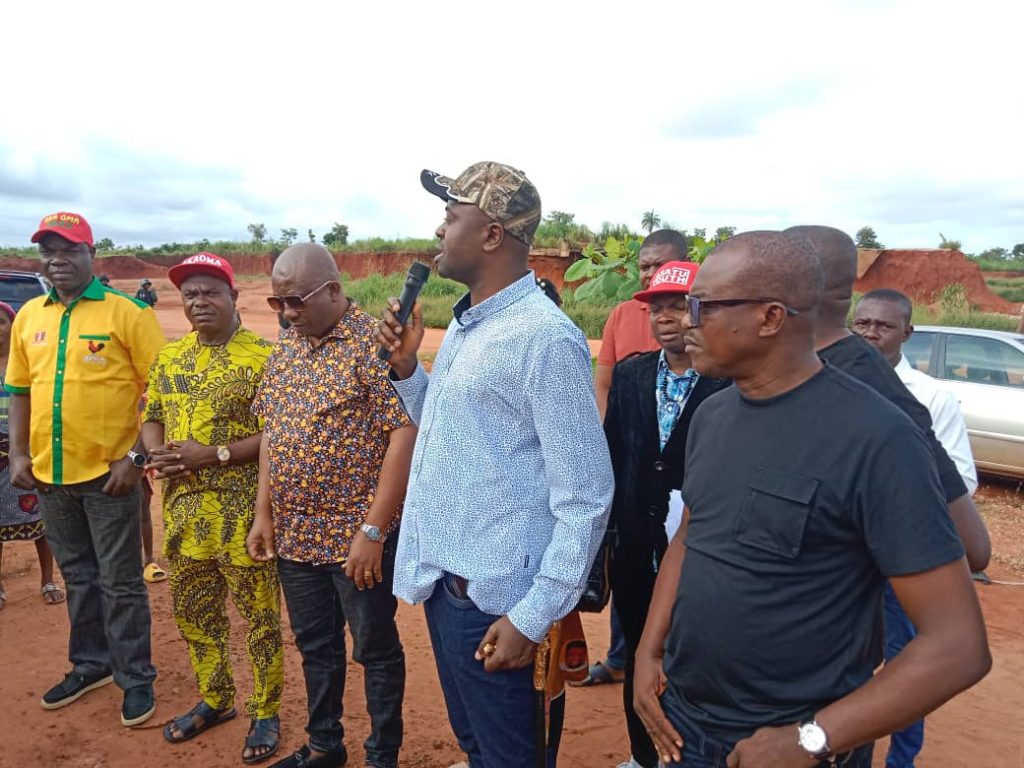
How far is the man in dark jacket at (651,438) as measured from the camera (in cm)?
285

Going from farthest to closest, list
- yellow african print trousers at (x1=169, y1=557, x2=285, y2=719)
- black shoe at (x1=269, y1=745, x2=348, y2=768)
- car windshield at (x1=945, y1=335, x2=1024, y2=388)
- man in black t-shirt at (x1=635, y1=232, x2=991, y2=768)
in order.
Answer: car windshield at (x1=945, y1=335, x2=1024, y2=388) < yellow african print trousers at (x1=169, y1=557, x2=285, y2=719) < black shoe at (x1=269, y1=745, x2=348, y2=768) < man in black t-shirt at (x1=635, y1=232, x2=991, y2=768)

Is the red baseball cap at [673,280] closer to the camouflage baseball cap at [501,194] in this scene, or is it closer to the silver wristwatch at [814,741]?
the camouflage baseball cap at [501,194]

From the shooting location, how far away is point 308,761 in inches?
128

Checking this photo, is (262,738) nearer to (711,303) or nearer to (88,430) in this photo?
(88,430)

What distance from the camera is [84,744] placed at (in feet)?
11.6

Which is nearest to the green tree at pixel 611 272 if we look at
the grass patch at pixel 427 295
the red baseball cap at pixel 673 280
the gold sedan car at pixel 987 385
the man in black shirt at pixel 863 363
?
the gold sedan car at pixel 987 385

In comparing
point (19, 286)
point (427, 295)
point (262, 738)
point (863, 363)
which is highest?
point (19, 286)

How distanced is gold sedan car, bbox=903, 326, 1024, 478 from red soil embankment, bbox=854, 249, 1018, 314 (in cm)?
2696

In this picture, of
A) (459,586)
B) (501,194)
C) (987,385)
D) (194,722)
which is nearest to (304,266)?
(501,194)

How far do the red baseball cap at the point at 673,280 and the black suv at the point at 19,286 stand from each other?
28.7 feet

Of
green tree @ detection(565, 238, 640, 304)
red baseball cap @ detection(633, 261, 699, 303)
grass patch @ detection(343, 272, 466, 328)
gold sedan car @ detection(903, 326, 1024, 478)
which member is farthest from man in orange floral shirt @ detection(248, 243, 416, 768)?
grass patch @ detection(343, 272, 466, 328)

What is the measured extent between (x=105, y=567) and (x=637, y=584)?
2.62m

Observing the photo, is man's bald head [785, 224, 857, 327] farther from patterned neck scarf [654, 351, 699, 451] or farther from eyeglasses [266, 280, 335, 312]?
eyeglasses [266, 280, 335, 312]

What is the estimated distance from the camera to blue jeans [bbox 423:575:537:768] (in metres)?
2.14
